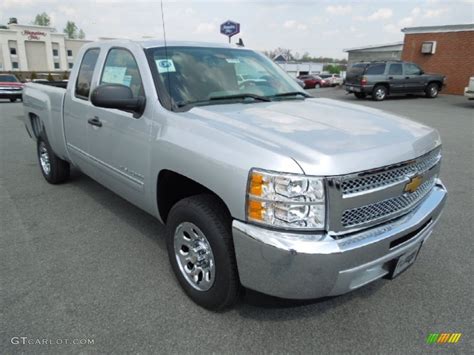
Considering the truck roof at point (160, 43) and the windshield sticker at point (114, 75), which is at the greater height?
the truck roof at point (160, 43)

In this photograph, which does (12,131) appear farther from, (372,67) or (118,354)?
(372,67)

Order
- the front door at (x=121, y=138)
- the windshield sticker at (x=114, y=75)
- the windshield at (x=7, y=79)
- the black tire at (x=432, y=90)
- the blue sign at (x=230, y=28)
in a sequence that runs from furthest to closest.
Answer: the black tire at (x=432, y=90)
the windshield at (x=7, y=79)
the blue sign at (x=230, y=28)
the windshield sticker at (x=114, y=75)
the front door at (x=121, y=138)

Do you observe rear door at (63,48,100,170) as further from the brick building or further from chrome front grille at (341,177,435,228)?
the brick building

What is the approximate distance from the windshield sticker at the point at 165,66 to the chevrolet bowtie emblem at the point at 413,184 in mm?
1964

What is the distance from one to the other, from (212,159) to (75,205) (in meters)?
2.96

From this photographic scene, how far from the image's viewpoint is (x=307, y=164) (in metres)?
1.89

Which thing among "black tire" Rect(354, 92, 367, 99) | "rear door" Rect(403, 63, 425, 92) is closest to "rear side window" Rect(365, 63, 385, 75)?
"black tire" Rect(354, 92, 367, 99)

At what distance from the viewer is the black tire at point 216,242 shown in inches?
87.9

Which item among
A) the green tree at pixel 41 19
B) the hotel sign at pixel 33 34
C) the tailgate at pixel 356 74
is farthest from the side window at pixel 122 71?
the green tree at pixel 41 19

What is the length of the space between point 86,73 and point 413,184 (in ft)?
11.0

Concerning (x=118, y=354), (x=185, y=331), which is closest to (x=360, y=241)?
(x=185, y=331)

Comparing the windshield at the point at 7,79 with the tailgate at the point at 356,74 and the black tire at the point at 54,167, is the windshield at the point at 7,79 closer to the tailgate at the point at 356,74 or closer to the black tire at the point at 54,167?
the black tire at the point at 54,167

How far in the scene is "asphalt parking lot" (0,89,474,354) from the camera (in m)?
2.30

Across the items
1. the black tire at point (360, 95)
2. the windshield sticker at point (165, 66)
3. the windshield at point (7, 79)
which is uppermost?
the windshield sticker at point (165, 66)
